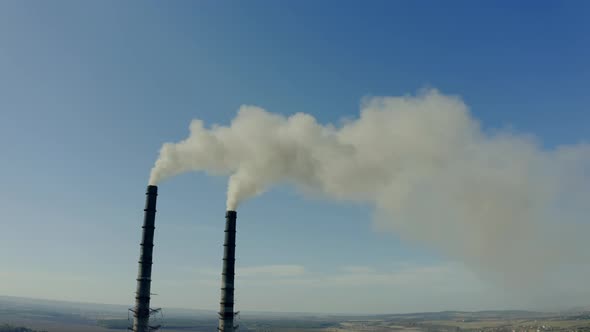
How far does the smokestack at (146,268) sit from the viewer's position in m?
36.2

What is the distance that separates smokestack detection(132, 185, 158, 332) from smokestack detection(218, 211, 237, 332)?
→ 5.92m

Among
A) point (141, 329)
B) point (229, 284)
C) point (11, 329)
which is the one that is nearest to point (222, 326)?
point (229, 284)

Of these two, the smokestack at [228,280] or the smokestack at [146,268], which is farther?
the smokestack at [228,280]

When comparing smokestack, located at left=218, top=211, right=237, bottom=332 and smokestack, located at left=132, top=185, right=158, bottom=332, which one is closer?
smokestack, located at left=132, top=185, right=158, bottom=332

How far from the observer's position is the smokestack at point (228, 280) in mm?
37812

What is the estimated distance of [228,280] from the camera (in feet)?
126

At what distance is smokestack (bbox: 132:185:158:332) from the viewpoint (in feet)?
119

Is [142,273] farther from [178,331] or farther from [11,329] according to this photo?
[178,331]

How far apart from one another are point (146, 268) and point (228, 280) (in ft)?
22.1

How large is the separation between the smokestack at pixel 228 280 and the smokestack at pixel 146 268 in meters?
5.92

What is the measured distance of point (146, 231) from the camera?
37844 mm

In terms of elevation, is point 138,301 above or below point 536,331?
above

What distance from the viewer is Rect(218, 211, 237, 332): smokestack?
37812 millimetres

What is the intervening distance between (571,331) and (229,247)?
6737 inches
